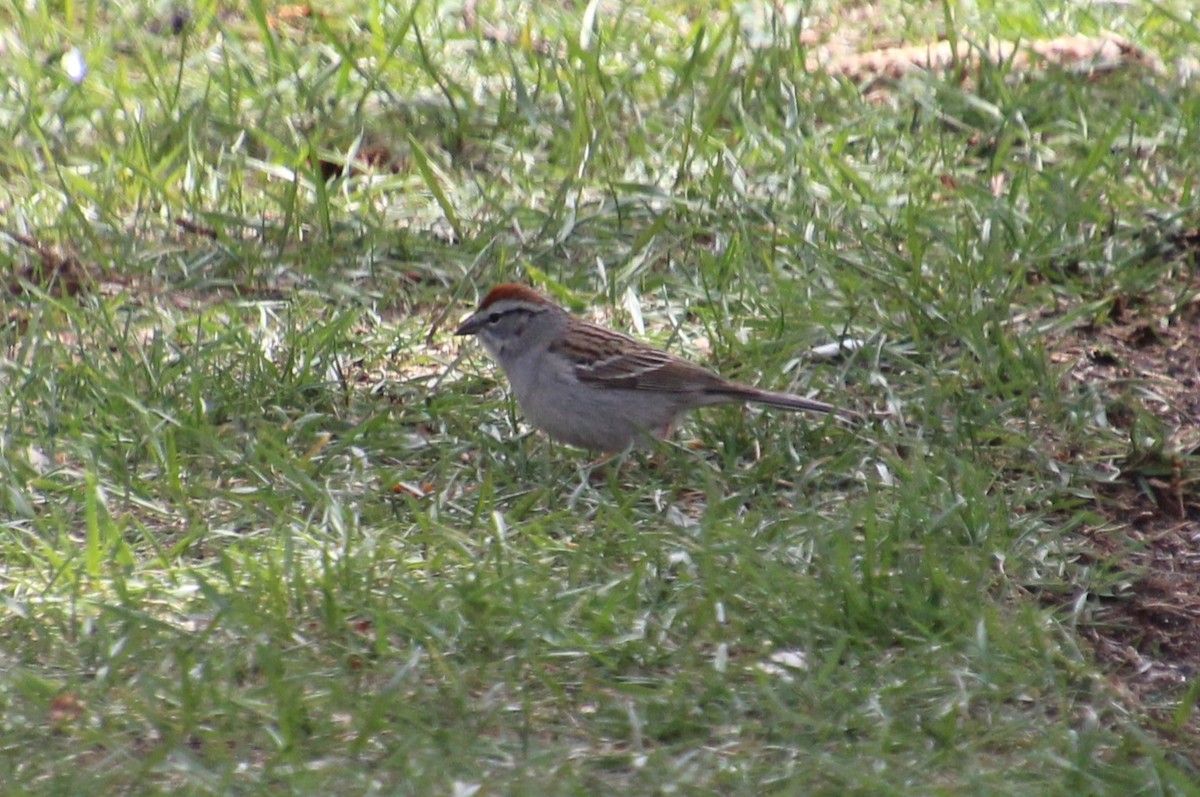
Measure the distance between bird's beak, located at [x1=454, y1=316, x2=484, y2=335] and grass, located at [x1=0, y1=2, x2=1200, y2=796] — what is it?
227mm

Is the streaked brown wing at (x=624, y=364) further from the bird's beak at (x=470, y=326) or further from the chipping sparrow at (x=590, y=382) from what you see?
the bird's beak at (x=470, y=326)

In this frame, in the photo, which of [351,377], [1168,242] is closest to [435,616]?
[351,377]

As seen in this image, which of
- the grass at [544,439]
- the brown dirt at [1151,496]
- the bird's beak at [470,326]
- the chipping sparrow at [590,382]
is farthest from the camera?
the bird's beak at [470,326]

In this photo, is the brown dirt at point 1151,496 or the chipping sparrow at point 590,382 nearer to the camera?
the brown dirt at point 1151,496

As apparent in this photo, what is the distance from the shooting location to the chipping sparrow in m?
5.34

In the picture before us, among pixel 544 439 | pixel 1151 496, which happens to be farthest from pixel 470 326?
pixel 1151 496

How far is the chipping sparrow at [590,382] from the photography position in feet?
17.5

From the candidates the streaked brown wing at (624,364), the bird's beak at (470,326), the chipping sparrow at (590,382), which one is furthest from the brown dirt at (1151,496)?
the bird's beak at (470,326)

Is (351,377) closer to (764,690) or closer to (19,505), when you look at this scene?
(19,505)

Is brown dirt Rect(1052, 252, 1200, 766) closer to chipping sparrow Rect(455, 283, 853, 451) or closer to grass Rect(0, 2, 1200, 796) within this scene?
grass Rect(0, 2, 1200, 796)

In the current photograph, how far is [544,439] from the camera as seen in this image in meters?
5.63

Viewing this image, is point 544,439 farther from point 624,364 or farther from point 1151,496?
point 1151,496

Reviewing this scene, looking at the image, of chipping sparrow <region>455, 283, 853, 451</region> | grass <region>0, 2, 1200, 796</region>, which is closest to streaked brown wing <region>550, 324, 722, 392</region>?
chipping sparrow <region>455, 283, 853, 451</region>

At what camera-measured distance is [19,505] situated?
482 centimetres
